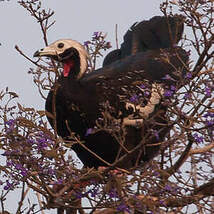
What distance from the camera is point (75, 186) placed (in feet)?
13.0

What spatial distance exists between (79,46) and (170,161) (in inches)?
49.5

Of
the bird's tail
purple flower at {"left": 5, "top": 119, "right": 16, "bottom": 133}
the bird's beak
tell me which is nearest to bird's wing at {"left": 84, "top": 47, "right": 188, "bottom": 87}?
the bird's tail

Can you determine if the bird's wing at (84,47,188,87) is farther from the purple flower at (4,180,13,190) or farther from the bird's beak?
the purple flower at (4,180,13,190)

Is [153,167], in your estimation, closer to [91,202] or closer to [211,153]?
[91,202]

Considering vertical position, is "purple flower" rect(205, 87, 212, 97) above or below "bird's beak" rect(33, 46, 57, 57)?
below

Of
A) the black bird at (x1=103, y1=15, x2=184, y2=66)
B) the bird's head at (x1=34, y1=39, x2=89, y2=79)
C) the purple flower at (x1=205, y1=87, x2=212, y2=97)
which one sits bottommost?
the purple flower at (x1=205, y1=87, x2=212, y2=97)

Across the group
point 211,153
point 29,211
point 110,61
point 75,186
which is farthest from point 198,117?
point 110,61

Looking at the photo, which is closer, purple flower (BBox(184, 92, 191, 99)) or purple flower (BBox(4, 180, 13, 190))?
purple flower (BBox(184, 92, 191, 99))

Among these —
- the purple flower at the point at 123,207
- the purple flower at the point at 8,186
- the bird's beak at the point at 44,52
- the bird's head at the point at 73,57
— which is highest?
the bird's head at the point at 73,57

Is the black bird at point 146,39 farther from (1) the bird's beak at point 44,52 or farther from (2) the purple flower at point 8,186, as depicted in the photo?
(2) the purple flower at point 8,186

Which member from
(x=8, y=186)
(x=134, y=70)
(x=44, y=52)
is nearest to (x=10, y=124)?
(x=8, y=186)

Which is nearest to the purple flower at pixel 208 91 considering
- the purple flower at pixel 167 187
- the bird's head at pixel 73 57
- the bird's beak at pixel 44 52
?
the purple flower at pixel 167 187

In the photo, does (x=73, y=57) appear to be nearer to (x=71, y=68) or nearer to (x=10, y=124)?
(x=71, y=68)

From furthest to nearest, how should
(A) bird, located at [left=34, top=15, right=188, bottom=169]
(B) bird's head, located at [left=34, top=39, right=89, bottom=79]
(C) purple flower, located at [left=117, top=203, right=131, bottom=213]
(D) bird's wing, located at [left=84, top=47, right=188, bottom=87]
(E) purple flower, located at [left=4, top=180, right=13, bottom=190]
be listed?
(B) bird's head, located at [left=34, top=39, right=89, bottom=79] < (D) bird's wing, located at [left=84, top=47, right=188, bottom=87] < (A) bird, located at [left=34, top=15, right=188, bottom=169] < (E) purple flower, located at [left=4, top=180, right=13, bottom=190] < (C) purple flower, located at [left=117, top=203, right=131, bottom=213]
